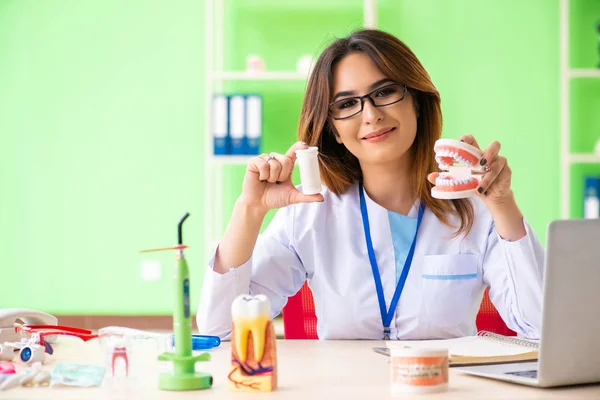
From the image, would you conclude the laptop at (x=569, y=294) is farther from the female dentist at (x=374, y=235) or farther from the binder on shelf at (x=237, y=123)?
the binder on shelf at (x=237, y=123)

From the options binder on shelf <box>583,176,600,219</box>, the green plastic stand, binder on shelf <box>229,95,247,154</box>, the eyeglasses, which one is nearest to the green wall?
binder on shelf <box>583,176,600,219</box>

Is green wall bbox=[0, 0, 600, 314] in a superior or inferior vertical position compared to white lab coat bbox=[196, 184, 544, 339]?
superior

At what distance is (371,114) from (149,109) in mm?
2933

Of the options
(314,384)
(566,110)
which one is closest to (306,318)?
(314,384)

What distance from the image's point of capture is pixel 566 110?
4398mm

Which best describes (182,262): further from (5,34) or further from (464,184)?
(5,34)

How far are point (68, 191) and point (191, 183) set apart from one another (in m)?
0.70

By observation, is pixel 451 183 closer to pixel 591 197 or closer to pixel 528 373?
pixel 528 373

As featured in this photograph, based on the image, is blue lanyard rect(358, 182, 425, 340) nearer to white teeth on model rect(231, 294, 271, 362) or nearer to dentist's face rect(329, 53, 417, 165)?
dentist's face rect(329, 53, 417, 165)

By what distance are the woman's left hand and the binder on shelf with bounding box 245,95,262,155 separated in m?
2.48

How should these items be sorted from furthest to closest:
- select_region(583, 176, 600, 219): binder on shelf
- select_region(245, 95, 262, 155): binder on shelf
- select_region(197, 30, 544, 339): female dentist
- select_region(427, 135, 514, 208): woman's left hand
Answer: select_region(583, 176, 600, 219): binder on shelf → select_region(245, 95, 262, 155): binder on shelf → select_region(197, 30, 544, 339): female dentist → select_region(427, 135, 514, 208): woman's left hand

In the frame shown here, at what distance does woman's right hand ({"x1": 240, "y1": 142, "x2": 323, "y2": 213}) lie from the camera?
6.22 feet

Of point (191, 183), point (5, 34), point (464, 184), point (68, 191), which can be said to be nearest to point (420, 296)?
point (464, 184)

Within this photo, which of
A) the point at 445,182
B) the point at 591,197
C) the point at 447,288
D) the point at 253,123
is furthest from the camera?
the point at 591,197
